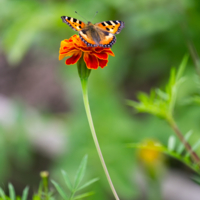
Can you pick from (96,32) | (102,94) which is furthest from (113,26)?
(102,94)

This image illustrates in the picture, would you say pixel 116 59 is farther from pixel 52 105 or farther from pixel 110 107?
pixel 52 105

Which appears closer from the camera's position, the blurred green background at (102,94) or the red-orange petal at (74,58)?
the red-orange petal at (74,58)

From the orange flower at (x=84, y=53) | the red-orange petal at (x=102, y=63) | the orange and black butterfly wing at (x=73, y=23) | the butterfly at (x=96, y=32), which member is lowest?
the red-orange petal at (x=102, y=63)

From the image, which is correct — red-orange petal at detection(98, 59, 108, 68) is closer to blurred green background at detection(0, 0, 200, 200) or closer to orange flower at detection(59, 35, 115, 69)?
orange flower at detection(59, 35, 115, 69)

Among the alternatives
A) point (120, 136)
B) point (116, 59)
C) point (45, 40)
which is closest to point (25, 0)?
point (45, 40)

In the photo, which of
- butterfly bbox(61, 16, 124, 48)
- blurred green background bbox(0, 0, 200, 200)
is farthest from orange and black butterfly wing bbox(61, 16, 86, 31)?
blurred green background bbox(0, 0, 200, 200)

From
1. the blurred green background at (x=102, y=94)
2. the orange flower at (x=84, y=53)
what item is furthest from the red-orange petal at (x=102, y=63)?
the blurred green background at (x=102, y=94)

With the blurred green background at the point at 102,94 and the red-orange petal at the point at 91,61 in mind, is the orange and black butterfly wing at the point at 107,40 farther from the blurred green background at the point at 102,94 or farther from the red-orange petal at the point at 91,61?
the blurred green background at the point at 102,94
